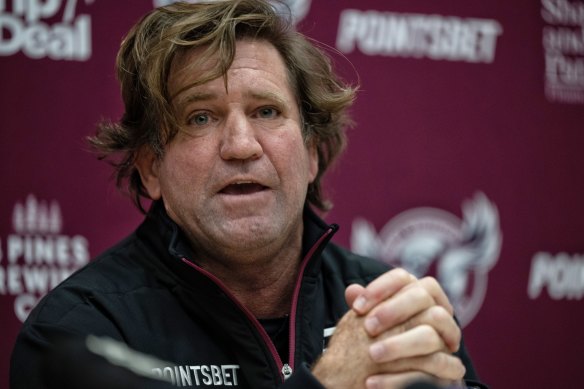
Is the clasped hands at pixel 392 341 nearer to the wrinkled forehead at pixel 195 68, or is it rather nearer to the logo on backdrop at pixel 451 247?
the wrinkled forehead at pixel 195 68

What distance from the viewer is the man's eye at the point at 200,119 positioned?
80.0 inches

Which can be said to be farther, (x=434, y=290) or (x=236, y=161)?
(x=236, y=161)

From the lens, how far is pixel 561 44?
371 centimetres

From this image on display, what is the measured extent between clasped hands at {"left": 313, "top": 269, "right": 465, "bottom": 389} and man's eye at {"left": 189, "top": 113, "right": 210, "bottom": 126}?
63 centimetres

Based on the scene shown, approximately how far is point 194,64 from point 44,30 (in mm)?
1254

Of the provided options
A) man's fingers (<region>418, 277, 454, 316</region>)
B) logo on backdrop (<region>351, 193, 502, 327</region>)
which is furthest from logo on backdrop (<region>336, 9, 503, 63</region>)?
man's fingers (<region>418, 277, 454, 316</region>)

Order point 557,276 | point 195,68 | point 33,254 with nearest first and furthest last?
point 195,68, point 33,254, point 557,276

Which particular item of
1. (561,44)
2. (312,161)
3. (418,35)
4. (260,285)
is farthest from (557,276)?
(260,285)

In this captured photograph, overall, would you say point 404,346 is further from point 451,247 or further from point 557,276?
point 557,276

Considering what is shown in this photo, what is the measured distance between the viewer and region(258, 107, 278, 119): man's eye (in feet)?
6.80

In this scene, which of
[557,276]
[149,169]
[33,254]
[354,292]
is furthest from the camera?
[557,276]

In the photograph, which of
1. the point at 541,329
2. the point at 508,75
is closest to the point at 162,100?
the point at 508,75

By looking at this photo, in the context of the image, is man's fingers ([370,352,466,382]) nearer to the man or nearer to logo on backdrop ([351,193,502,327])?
the man

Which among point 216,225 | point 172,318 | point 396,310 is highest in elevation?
point 216,225
